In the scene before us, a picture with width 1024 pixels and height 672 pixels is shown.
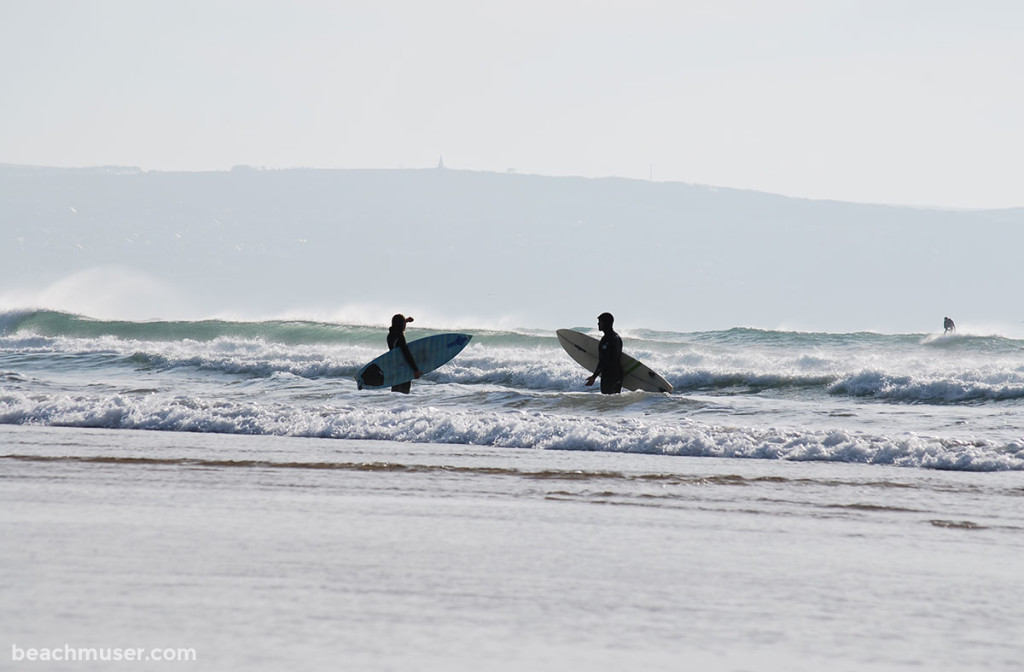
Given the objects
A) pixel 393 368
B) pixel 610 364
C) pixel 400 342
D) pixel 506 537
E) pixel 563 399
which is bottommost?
pixel 506 537

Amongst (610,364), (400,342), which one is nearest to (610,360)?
(610,364)

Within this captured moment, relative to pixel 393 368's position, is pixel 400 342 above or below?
above

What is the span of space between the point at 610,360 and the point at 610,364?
0.05 metres

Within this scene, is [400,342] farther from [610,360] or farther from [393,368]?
[610,360]

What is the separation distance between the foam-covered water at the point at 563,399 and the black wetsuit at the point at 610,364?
274mm

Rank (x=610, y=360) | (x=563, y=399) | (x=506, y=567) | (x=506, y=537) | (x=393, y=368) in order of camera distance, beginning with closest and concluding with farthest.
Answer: (x=506, y=567), (x=506, y=537), (x=563, y=399), (x=610, y=360), (x=393, y=368)

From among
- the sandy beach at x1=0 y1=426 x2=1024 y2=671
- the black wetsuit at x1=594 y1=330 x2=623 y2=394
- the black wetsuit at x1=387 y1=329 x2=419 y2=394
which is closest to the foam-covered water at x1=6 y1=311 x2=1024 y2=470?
the black wetsuit at x1=594 y1=330 x2=623 y2=394

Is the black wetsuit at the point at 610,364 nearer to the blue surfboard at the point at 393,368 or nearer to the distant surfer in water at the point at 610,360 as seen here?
the distant surfer in water at the point at 610,360

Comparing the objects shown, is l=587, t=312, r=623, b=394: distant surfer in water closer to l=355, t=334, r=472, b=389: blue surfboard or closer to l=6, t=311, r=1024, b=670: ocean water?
l=6, t=311, r=1024, b=670: ocean water

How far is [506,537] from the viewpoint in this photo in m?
4.97

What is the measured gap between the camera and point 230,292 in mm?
129375

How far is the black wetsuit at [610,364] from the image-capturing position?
1355 centimetres

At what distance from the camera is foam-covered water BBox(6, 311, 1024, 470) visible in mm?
9164

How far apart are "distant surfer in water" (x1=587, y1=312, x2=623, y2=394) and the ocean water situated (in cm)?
132
